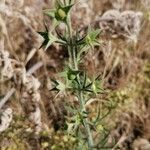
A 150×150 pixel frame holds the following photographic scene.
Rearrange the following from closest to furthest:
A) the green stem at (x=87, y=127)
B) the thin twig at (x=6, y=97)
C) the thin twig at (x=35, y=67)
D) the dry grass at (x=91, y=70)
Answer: the green stem at (x=87, y=127) → the thin twig at (x=6, y=97) → the dry grass at (x=91, y=70) → the thin twig at (x=35, y=67)

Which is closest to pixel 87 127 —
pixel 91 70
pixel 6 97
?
pixel 6 97

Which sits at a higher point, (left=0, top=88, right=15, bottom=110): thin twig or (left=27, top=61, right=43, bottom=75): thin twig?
(left=27, top=61, right=43, bottom=75): thin twig

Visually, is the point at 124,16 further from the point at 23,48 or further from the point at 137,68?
the point at 23,48

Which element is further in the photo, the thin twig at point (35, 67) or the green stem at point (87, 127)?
the thin twig at point (35, 67)

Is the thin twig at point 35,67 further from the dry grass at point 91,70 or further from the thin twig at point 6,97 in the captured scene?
the thin twig at point 6,97

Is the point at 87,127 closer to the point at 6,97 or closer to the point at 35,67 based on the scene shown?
the point at 6,97

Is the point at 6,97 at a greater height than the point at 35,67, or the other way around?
the point at 35,67

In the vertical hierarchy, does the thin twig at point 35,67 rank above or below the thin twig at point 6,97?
above

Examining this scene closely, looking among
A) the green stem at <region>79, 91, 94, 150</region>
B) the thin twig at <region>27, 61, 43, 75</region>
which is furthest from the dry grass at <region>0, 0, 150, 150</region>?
the green stem at <region>79, 91, 94, 150</region>

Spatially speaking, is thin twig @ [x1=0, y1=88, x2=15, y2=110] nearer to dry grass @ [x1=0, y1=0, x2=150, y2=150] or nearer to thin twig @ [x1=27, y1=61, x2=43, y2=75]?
dry grass @ [x1=0, y1=0, x2=150, y2=150]

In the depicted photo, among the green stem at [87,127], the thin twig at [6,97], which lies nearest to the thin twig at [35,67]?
the thin twig at [6,97]

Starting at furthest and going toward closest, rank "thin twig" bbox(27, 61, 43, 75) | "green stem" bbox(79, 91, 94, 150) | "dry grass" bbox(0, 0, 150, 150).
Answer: "thin twig" bbox(27, 61, 43, 75) → "dry grass" bbox(0, 0, 150, 150) → "green stem" bbox(79, 91, 94, 150)

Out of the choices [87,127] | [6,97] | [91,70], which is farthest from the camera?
[91,70]

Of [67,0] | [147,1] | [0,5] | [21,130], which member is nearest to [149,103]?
[147,1]
